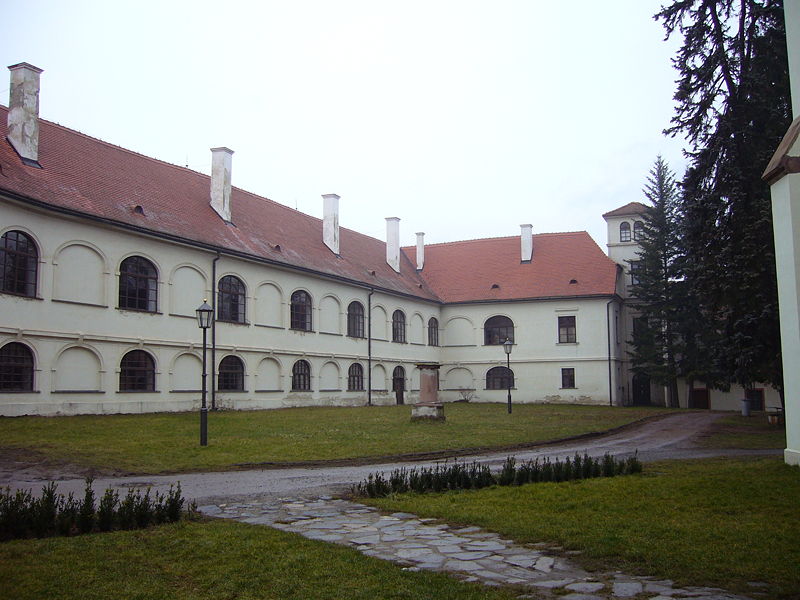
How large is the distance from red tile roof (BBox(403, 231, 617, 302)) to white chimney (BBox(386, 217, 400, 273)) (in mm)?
4185

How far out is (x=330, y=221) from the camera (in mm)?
41906

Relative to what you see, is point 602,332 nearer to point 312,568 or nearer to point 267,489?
point 267,489

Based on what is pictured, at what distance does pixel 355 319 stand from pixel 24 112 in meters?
20.2

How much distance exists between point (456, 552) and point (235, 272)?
88.5 ft

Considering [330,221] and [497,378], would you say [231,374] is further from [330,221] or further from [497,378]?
[497,378]

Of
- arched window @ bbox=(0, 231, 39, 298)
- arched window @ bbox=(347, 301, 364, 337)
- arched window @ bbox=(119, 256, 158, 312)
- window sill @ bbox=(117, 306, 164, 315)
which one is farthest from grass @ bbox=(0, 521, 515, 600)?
arched window @ bbox=(347, 301, 364, 337)

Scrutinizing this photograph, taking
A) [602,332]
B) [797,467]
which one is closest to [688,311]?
[602,332]

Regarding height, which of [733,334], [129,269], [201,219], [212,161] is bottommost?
[733,334]

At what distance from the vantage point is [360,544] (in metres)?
7.49

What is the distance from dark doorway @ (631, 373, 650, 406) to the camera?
51.1 m

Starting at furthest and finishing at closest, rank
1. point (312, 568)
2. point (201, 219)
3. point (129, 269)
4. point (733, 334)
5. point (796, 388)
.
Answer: point (201, 219)
point (129, 269)
point (733, 334)
point (796, 388)
point (312, 568)

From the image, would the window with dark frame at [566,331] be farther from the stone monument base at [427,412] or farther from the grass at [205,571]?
the grass at [205,571]

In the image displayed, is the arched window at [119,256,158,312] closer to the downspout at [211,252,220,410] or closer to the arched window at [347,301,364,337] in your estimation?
the downspout at [211,252,220,410]

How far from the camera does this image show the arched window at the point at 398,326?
45.2 metres
